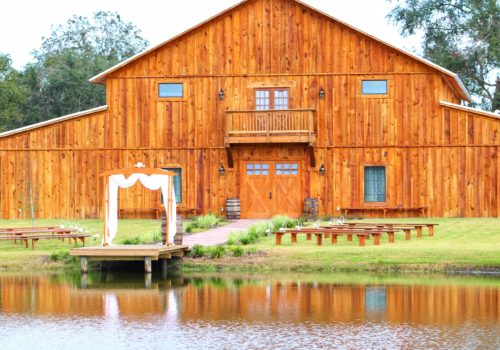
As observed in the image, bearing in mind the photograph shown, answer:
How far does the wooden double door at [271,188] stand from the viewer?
125 ft

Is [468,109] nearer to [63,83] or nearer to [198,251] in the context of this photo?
[198,251]

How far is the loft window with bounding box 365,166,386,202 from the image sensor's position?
3775 centimetres

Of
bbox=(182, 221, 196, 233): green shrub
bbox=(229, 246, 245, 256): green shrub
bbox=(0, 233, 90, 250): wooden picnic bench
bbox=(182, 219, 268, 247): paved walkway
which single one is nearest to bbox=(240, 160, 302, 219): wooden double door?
bbox=(182, 219, 268, 247): paved walkway

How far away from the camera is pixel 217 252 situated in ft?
84.7

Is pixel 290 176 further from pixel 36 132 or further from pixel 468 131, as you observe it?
pixel 36 132

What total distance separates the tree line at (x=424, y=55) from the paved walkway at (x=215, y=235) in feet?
80.7

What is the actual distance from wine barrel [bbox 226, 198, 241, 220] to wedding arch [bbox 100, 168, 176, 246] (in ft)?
36.5

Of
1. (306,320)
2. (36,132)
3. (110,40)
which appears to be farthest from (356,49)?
(110,40)

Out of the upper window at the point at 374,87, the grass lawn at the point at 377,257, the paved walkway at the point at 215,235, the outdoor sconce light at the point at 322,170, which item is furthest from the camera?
the outdoor sconce light at the point at 322,170

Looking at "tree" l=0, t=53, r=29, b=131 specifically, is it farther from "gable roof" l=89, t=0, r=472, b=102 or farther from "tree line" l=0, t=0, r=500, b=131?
"gable roof" l=89, t=0, r=472, b=102

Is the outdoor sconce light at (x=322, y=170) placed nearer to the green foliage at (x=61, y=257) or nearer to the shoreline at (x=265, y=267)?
the shoreline at (x=265, y=267)

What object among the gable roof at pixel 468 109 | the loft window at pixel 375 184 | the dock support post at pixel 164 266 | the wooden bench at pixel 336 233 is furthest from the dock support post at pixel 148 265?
the gable roof at pixel 468 109

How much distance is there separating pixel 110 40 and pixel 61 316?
54898mm

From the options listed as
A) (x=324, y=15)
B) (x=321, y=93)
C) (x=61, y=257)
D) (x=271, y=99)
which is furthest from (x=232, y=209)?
(x=61, y=257)
